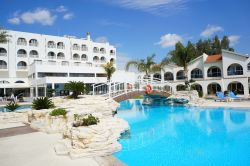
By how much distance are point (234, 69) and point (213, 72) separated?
3916 mm

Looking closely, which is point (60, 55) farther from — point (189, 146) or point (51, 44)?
point (189, 146)

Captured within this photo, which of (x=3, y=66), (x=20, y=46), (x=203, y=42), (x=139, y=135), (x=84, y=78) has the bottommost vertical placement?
(x=139, y=135)

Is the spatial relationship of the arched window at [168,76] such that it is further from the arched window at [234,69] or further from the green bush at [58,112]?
the green bush at [58,112]

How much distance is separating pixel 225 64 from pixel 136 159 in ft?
107

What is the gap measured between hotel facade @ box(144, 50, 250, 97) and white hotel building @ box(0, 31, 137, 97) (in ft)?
47.8

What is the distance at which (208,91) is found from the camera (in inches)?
1532

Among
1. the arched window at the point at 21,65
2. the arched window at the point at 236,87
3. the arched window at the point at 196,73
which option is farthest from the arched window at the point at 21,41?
the arched window at the point at 236,87

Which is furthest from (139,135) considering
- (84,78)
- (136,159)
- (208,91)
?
(208,91)

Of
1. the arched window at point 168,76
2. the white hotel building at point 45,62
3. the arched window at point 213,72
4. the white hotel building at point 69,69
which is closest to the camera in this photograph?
the white hotel building at point 69,69

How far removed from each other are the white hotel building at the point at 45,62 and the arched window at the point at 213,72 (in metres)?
17.7

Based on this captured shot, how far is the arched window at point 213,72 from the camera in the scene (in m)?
38.6

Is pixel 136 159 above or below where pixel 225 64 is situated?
below

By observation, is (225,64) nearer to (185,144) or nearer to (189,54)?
(189,54)

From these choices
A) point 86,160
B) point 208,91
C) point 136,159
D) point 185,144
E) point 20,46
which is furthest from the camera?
point 20,46
